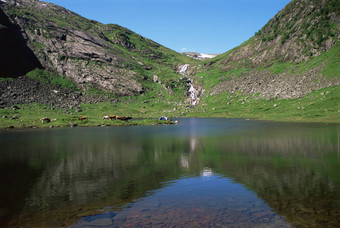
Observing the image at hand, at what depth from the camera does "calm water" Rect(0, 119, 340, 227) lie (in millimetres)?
14430

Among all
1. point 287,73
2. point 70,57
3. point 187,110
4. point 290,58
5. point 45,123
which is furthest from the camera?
point 70,57

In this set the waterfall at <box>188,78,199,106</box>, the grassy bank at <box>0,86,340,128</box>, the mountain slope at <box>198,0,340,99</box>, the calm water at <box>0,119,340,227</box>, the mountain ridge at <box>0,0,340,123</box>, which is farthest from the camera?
the waterfall at <box>188,78,199,106</box>

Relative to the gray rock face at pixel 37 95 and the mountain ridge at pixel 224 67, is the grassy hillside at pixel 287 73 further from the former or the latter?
the gray rock face at pixel 37 95

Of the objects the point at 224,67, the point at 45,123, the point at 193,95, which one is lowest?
the point at 45,123

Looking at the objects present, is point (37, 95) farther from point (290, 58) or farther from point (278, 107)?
point (290, 58)

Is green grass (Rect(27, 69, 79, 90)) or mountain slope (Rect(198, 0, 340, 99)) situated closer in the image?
mountain slope (Rect(198, 0, 340, 99))

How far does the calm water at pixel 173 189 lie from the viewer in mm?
14430

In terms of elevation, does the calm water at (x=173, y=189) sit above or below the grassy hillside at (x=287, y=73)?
below

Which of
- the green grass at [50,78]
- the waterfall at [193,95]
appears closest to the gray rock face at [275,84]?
the waterfall at [193,95]

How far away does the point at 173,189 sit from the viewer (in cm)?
2008

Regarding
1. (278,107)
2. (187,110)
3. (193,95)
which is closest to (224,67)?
(193,95)

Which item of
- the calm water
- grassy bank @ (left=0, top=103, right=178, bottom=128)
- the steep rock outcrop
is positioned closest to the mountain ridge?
the steep rock outcrop

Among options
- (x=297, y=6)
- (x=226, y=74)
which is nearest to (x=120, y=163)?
(x=226, y=74)

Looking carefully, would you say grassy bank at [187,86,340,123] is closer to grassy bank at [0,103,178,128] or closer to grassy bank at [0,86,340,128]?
grassy bank at [0,86,340,128]
